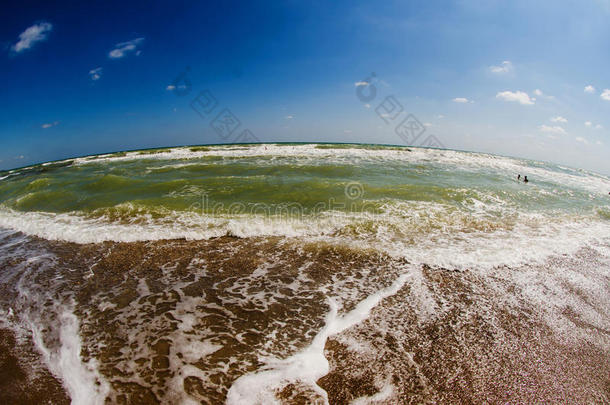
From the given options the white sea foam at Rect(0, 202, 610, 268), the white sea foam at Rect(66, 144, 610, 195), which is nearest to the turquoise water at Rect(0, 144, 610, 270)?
the white sea foam at Rect(0, 202, 610, 268)

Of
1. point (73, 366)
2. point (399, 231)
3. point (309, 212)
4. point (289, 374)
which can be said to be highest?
point (309, 212)

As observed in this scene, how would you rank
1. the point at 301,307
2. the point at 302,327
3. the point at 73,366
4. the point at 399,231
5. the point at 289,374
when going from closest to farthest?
the point at 289,374 → the point at 73,366 → the point at 302,327 → the point at 301,307 → the point at 399,231

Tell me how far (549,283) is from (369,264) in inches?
154

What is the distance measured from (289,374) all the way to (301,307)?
144 cm

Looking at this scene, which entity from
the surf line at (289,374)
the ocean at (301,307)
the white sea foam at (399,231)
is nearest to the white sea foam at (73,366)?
the ocean at (301,307)

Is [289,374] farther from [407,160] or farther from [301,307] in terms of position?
[407,160]

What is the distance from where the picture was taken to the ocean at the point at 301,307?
314 centimetres

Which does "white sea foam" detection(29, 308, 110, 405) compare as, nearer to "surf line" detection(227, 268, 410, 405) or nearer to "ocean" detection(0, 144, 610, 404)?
"ocean" detection(0, 144, 610, 404)

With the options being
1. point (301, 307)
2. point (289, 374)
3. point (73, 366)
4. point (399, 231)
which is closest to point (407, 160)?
point (399, 231)

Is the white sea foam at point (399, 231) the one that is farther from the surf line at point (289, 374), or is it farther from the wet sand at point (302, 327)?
the surf line at point (289, 374)

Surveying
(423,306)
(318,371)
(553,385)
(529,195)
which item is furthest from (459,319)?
(529,195)

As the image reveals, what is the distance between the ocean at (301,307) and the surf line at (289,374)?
18mm

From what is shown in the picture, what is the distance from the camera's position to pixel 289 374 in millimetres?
3234

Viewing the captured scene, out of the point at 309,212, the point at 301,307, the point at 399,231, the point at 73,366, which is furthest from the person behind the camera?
the point at 309,212
